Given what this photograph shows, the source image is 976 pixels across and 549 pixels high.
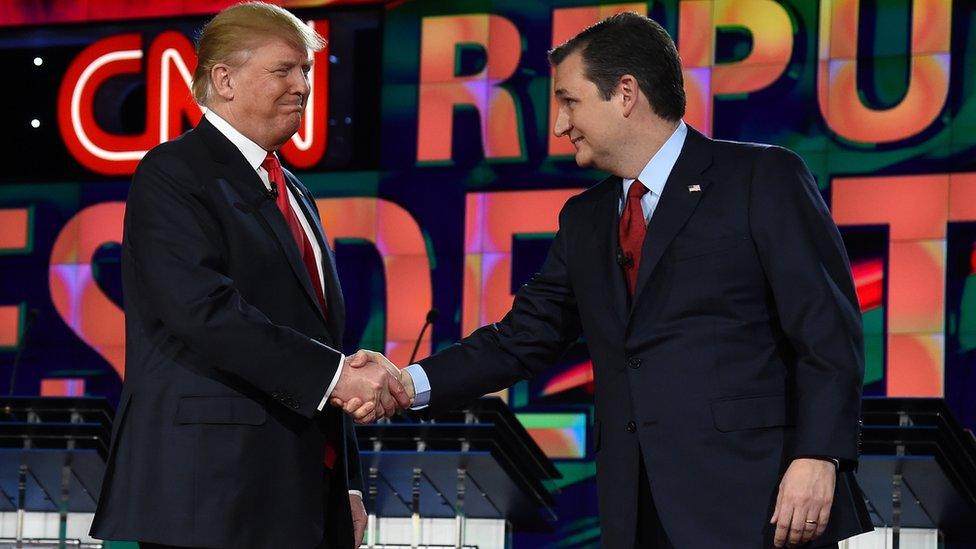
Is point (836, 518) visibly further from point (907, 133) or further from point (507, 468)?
point (907, 133)

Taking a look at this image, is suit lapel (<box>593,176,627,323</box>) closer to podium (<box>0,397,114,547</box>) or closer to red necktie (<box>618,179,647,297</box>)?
red necktie (<box>618,179,647,297</box>)

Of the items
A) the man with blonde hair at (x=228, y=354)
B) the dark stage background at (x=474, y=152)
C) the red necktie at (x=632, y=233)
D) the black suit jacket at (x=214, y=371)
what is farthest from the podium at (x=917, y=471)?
the dark stage background at (x=474, y=152)

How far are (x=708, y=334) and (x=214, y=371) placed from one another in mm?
911

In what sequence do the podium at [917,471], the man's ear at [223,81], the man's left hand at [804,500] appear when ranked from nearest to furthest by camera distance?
the man's left hand at [804,500] < the man's ear at [223,81] < the podium at [917,471]

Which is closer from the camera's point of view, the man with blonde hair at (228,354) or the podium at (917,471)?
the man with blonde hair at (228,354)

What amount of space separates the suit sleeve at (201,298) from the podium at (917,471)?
225cm

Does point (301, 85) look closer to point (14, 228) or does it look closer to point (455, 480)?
point (455, 480)

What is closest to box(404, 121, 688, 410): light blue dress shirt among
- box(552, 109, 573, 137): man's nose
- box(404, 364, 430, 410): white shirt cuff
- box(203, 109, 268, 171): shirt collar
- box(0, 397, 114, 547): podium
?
box(552, 109, 573, 137): man's nose

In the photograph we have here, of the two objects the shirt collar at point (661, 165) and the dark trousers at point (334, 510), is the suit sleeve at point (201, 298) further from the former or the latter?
the shirt collar at point (661, 165)

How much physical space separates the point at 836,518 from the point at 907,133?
17.2ft

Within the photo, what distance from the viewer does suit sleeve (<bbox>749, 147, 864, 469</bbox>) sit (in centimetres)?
234

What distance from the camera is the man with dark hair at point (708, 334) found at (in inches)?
93.5

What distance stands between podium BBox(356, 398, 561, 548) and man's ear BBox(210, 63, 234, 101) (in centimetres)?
210

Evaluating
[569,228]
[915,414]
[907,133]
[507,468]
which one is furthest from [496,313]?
[569,228]
